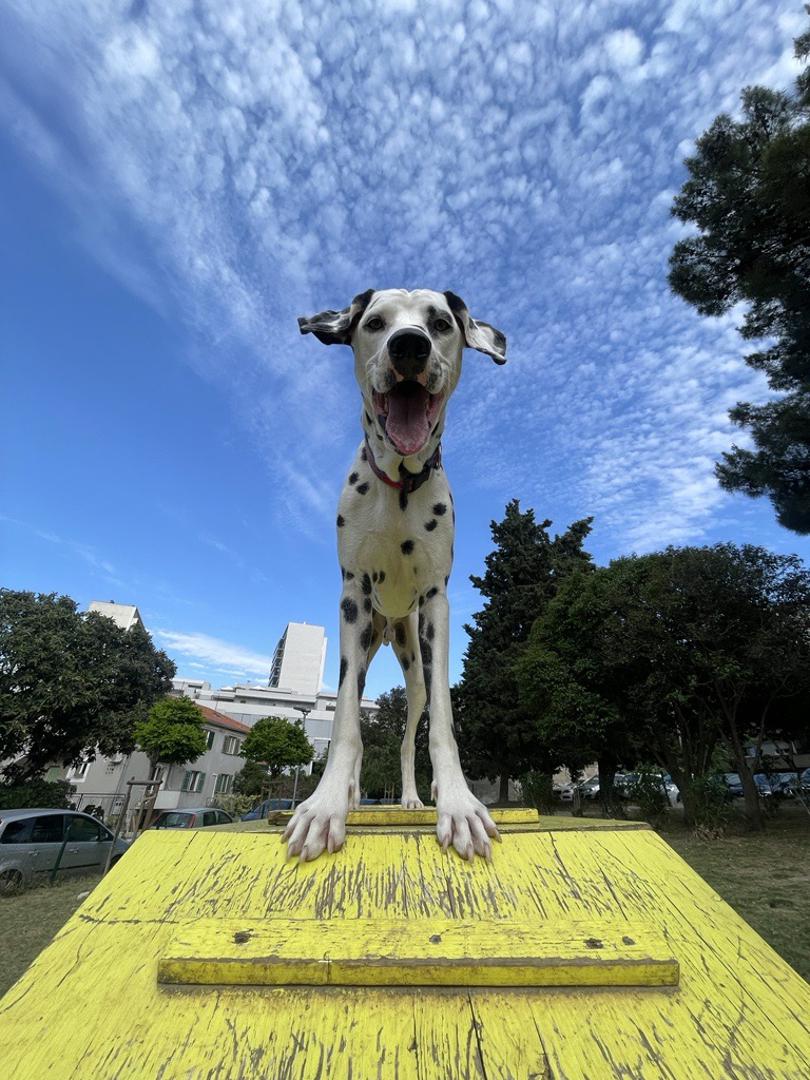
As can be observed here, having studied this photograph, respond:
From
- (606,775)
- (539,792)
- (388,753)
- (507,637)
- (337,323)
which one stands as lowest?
(539,792)

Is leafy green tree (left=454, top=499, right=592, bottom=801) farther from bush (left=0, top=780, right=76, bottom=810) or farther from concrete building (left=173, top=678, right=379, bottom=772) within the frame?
concrete building (left=173, top=678, right=379, bottom=772)

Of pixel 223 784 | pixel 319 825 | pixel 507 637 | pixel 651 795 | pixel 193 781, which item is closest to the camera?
pixel 319 825

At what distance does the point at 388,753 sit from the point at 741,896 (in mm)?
31225

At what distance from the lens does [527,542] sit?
99.1 ft

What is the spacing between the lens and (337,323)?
3.15 metres

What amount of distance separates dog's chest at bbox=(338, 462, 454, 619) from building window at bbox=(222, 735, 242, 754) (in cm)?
4335

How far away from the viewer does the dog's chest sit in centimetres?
314

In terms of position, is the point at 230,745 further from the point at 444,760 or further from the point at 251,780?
the point at 444,760

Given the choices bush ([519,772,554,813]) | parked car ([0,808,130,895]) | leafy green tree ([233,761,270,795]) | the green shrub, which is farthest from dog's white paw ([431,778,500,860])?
leafy green tree ([233,761,270,795])

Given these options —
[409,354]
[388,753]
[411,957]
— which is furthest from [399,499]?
[388,753]

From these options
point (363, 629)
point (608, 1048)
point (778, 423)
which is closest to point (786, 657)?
point (778, 423)

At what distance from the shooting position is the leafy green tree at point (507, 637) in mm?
26312

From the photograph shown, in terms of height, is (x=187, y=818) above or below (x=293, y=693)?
below

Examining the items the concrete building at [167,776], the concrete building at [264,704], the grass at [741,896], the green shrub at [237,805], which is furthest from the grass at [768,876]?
the concrete building at [264,704]
